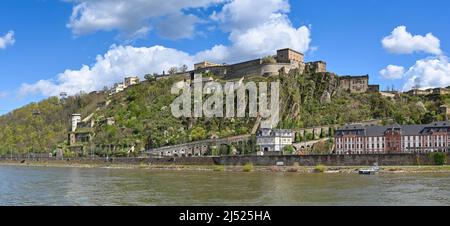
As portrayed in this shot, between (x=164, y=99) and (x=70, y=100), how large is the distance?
153 feet

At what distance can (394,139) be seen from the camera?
65688mm

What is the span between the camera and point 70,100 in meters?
147

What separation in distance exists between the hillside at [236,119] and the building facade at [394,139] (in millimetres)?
11848

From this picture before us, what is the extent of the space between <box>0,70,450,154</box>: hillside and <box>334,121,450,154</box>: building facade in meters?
11.8

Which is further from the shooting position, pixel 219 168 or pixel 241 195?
pixel 219 168

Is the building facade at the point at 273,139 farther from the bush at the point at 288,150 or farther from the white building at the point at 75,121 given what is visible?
the white building at the point at 75,121

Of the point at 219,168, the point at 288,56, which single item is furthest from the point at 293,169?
the point at 288,56

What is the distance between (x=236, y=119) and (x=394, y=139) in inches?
1255

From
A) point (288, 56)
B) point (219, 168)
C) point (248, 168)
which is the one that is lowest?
point (219, 168)

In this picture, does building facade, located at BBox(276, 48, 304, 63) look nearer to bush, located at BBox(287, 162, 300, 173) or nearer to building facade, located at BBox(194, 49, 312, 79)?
building facade, located at BBox(194, 49, 312, 79)

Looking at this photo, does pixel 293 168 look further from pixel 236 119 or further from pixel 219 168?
pixel 236 119
